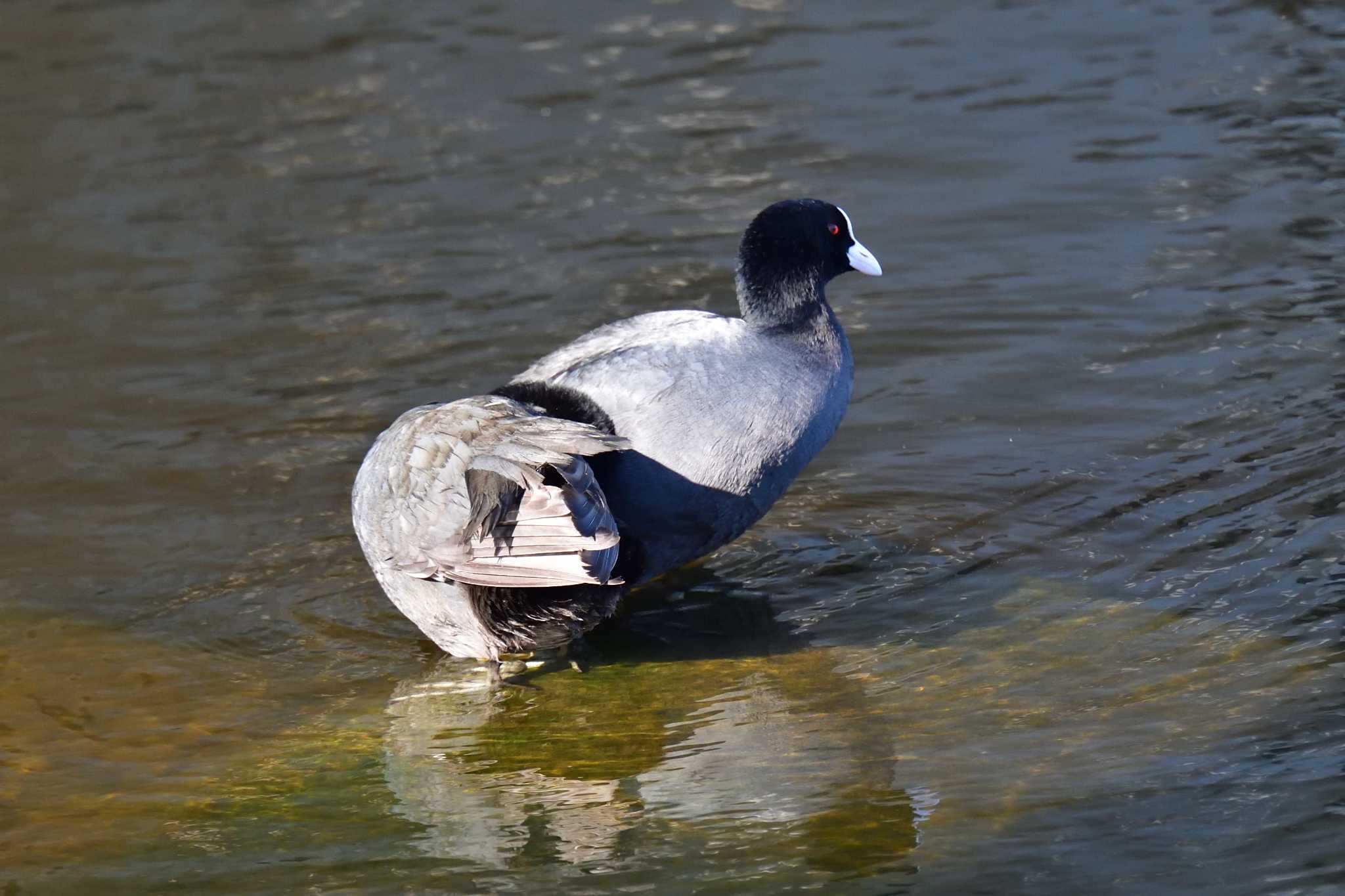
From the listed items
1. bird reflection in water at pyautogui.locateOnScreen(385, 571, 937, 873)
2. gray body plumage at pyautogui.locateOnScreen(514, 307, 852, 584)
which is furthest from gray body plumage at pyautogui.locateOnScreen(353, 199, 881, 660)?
bird reflection in water at pyautogui.locateOnScreen(385, 571, 937, 873)

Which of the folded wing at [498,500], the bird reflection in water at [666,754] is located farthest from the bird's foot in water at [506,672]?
the folded wing at [498,500]

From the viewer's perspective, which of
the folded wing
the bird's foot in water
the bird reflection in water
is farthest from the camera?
the bird's foot in water

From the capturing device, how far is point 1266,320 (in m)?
6.57

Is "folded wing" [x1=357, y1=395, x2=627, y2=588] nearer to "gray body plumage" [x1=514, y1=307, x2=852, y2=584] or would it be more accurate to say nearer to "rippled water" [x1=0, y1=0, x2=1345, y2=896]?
"gray body plumage" [x1=514, y1=307, x2=852, y2=584]

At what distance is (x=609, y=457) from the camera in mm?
4793

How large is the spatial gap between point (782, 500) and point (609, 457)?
110 centimetres

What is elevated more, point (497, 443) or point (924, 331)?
point (497, 443)

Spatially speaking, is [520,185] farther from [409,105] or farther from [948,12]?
[948,12]

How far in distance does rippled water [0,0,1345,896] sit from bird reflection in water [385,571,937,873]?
2 centimetres

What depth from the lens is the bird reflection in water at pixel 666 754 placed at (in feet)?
12.2

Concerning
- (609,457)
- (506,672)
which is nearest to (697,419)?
(609,457)

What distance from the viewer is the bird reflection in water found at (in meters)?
3.72

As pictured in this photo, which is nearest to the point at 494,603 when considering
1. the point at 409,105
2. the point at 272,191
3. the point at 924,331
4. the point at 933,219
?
the point at 924,331

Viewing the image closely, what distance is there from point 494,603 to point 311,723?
565 mm
